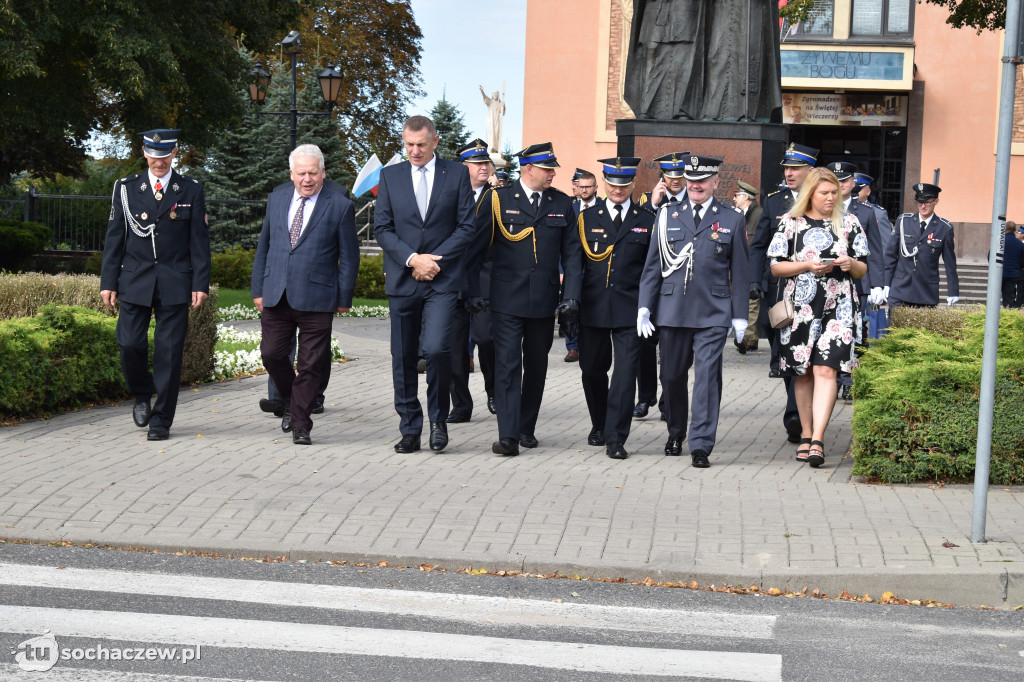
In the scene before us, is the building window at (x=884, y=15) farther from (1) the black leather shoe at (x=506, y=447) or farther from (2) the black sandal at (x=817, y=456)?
(1) the black leather shoe at (x=506, y=447)

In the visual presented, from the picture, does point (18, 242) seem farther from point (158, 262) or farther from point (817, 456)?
point (817, 456)

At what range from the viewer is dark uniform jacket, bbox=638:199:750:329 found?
8805 millimetres

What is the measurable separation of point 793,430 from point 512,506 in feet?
10.7

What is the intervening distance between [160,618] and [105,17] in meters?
19.8

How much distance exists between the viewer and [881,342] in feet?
29.7

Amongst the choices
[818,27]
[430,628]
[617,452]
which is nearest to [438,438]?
[617,452]

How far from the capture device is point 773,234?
9.72 m

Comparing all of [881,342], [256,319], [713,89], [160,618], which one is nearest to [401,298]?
[881,342]

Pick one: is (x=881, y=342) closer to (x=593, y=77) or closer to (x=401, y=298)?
(x=401, y=298)

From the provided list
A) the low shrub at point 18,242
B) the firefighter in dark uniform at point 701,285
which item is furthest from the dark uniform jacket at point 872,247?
the low shrub at point 18,242

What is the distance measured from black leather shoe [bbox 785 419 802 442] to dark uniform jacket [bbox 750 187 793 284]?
1085 millimetres

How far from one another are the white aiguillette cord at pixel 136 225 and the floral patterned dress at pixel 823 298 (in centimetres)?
424

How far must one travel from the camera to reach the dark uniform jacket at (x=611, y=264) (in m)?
9.14

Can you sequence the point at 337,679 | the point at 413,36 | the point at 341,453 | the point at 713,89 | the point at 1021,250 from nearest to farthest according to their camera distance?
the point at 337,679 < the point at 341,453 < the point at 713,89 < the point at 1021,250 < the point at 413,36
